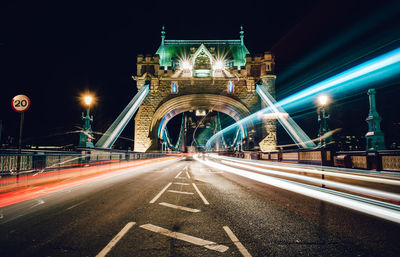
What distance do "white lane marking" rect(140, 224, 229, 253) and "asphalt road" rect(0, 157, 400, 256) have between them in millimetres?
14

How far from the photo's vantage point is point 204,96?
1296 inches

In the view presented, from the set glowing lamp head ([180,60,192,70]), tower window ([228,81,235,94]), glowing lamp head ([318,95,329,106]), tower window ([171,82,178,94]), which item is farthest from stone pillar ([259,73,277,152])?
glowing lamp head ([318,95,329,106])

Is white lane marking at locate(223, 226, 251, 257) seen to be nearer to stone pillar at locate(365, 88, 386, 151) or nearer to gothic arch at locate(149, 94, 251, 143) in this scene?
stone pillar at locate(365, 88, 386, 151)

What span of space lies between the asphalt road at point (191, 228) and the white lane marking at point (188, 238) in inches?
0.6

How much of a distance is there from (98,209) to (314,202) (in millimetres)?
5546

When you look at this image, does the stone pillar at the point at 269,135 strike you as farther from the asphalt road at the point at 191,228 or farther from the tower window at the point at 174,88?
the asphalt road at the point at 191,228

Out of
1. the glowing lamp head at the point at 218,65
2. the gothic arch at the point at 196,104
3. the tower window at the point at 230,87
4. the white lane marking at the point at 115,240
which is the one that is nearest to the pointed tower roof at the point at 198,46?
the glowing lamp head at the point at 218,65

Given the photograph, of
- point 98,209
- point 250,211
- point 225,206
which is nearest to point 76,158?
point 98,209

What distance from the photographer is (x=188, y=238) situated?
3.16 m

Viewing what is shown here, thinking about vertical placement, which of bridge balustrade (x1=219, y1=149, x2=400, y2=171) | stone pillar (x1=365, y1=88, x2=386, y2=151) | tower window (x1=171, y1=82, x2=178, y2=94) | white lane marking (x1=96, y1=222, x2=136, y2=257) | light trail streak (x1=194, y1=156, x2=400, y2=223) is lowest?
light trail streak (x1=194, y1=156, x2=400, y2=223)

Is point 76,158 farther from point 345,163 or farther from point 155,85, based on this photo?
point 155,85

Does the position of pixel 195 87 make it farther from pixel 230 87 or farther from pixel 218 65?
pixel 230 87

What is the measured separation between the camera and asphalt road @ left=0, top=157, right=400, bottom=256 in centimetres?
282

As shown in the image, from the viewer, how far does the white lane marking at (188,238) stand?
2871 mm
